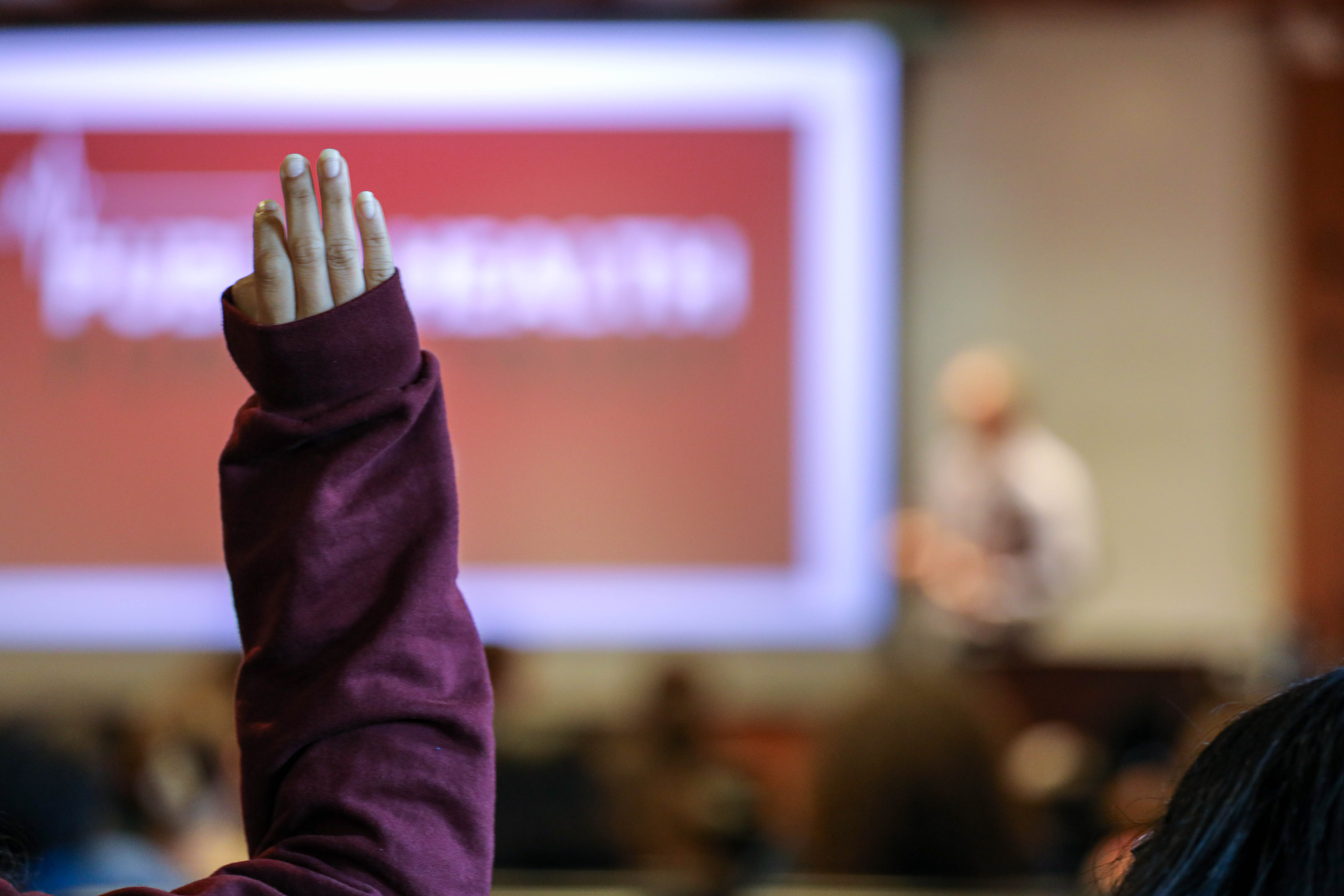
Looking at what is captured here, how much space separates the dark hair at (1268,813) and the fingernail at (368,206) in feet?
1.41

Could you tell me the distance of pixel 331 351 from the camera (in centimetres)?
62

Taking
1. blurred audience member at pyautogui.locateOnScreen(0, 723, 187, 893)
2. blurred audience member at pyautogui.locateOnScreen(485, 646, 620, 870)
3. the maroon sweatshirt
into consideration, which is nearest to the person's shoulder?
blurred audience member at pyautogui.locateOnScreen(485, 646, 620, 870)

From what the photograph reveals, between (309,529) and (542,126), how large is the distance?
162 inches

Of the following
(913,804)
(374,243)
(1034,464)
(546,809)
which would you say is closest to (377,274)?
(374,243)

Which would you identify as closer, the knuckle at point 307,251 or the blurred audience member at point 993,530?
the knuckle at point 307,251

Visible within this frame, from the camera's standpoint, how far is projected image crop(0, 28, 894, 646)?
4.41 meters

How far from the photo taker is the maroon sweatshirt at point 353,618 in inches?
24.0

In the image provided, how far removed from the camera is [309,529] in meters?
0.61

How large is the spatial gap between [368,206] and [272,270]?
0.18ft

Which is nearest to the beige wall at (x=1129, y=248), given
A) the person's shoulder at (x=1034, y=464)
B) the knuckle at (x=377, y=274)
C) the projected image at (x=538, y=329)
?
the person's shoulder at (x=1034, y=464)

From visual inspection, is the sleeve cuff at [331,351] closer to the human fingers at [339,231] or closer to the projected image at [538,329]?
the human fingers at [339,231]

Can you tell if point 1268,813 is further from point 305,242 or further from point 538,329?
point 538,329

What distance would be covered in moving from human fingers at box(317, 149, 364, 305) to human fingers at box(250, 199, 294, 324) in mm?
19

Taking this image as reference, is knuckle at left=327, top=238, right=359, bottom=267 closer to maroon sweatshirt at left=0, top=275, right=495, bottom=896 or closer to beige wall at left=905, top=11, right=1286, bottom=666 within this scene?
maroon sweatshirt at left=0, top=275, right=495, bottom=896
